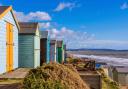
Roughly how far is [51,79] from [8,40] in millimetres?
12945

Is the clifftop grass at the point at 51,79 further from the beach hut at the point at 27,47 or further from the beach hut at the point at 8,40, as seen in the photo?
the beach hut at the point at 27,47

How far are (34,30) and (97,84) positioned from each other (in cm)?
1555

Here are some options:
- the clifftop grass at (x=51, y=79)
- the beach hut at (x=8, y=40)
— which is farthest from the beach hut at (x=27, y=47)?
the clifftop grass at (x=51, y=79)

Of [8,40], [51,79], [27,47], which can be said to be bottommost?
[51,79]

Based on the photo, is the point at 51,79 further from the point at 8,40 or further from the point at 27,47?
the point at 27,47

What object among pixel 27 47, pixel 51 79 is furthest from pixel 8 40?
pixel 51 79

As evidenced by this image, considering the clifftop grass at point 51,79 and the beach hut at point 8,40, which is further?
the beach hut at point 8,40

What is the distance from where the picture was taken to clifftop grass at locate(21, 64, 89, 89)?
796 centimetres

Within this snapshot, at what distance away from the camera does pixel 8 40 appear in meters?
20.7

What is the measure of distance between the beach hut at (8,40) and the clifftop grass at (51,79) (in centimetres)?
1035

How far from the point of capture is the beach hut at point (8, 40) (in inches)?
740

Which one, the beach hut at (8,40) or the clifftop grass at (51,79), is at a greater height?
the beach hut at (8,40)

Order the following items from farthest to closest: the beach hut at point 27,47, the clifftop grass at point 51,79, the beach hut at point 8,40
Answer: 1. the beach hut at point 27,47
2. the beach hut at point 8,40
3. the clifftop grass at point 51,79

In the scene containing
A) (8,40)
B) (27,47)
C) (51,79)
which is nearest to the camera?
(51,79)
